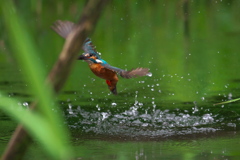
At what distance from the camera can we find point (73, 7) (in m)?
11.9

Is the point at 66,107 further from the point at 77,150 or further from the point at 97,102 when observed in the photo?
the point at 77,150

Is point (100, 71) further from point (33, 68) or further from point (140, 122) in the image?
point (33, 68)

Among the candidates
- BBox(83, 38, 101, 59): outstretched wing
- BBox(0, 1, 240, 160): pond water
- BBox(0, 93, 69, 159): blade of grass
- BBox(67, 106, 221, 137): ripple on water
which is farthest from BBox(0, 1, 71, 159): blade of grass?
BBox(67, 106, 221, 137): ripple on water

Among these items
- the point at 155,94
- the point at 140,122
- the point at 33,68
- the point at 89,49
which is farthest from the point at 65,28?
the point at 33,68

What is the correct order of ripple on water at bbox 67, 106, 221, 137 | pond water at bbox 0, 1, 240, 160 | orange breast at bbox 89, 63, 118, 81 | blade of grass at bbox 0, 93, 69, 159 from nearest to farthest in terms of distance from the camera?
blade of grass at bbox 0, 93, 69, 159 → pond water at bbox 0, 1, 240, 160 → orange breast at bbox 89, 63, 118, 81 → ripple on water at bbox 67, 106, 221, 137

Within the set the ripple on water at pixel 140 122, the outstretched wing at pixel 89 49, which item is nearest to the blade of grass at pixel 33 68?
the outstretched wing at pixel 89 49

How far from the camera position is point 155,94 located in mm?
5375

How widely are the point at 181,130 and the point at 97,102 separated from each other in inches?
49.3

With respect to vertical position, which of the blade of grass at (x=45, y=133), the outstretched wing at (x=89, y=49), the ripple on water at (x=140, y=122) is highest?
the outstretched wing at (x=89, y=49)

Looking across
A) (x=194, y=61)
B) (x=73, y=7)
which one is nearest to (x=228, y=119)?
(x=194, y=61)

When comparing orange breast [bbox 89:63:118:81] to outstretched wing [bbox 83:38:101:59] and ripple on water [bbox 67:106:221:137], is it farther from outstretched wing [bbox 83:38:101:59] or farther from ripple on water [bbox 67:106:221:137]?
ripple on water [bbox 67:106:221:137]

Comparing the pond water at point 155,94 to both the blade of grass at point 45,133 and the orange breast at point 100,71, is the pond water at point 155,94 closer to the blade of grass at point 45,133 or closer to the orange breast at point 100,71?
the orange breast at point 100,71

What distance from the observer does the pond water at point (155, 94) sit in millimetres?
3619

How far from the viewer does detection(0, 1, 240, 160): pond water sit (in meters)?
3.62
